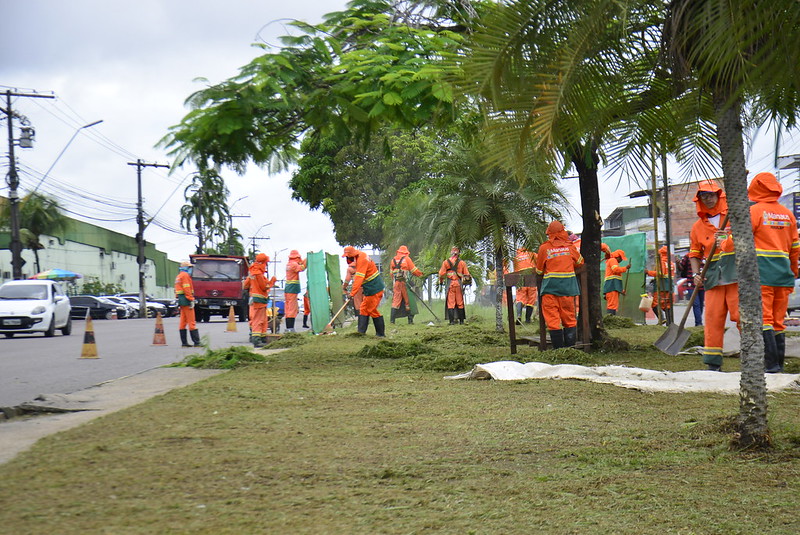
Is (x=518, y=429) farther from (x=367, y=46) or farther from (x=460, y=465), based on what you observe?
(x=367, y=46)

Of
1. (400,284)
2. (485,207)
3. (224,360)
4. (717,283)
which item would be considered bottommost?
(224,360)

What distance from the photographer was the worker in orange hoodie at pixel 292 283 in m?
20.5

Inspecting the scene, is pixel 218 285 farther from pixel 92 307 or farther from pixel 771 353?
pixel 771 353

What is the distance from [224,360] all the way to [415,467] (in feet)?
23.9

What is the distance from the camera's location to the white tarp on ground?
23.4ft

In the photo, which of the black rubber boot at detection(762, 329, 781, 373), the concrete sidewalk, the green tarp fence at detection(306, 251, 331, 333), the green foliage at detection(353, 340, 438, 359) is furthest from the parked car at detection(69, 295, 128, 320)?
the black rubber boot at detection(762, 329, 781, 373)

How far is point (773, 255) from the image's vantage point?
813 centimetres

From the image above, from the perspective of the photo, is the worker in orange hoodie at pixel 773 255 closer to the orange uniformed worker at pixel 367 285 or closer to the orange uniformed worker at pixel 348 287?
the orange uniformed worker at pixel 367 285

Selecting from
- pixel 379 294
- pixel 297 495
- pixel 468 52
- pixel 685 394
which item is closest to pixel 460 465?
pixel 297 495

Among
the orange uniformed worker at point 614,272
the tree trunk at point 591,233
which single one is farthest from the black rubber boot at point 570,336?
the orange uniformed worker at point 614,272

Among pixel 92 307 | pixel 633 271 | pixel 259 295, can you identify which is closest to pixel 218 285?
pixel 92 307

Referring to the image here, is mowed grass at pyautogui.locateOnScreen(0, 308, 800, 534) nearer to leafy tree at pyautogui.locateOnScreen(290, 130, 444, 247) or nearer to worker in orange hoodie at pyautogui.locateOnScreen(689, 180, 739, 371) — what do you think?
worker in orange hoodie at pyautogui.locateOnScreen(689, 180, 739, 371)

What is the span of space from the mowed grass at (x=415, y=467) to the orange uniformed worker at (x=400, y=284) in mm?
15348

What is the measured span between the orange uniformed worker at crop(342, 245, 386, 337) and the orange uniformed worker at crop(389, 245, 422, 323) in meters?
4.92
